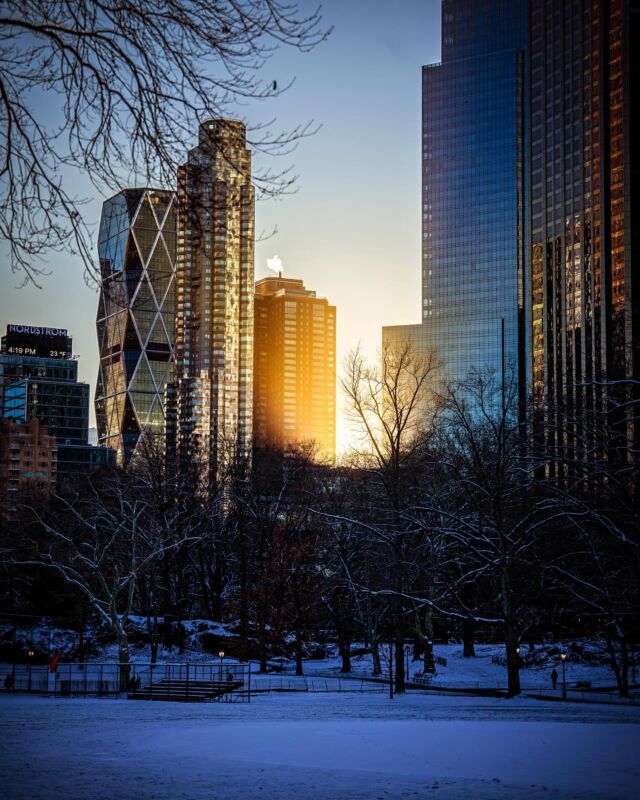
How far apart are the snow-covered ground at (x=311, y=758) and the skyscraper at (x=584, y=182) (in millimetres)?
120487

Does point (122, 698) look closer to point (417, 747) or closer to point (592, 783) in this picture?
point (417, 747)

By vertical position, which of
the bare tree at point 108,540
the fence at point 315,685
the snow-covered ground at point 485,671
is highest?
the bare tree at point 108,540

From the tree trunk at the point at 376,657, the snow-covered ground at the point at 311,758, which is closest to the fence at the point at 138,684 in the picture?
the tree trunk at the point at 376,657

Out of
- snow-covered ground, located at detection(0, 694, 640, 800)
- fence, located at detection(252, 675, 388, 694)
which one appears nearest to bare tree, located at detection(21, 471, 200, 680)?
fence, located at detection(252, 675, 388, 694)

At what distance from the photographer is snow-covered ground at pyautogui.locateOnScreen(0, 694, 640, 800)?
39.2 feet

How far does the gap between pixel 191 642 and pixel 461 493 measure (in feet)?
70.3

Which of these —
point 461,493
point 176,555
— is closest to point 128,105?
point 461,493

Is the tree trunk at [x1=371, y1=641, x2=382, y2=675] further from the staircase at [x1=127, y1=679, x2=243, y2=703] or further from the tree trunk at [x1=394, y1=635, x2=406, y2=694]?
the staircase at [x1=127, y1=679, x2=243, y2=703]

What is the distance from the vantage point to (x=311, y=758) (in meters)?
14.6

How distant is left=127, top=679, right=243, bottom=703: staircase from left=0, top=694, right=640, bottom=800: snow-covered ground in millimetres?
11400

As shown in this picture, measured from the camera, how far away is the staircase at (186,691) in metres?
34.5

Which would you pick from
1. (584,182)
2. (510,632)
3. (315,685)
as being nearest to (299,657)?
(315,685)

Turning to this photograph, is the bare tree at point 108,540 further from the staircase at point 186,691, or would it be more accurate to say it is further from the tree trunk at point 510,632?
the tree trunk at point 510,632

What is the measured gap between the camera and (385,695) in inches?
1383
